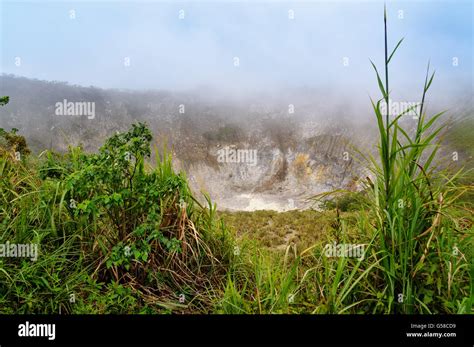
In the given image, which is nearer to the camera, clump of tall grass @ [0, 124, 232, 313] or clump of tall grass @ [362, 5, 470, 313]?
clump of tall grass @ [362, 5, 470, 313]

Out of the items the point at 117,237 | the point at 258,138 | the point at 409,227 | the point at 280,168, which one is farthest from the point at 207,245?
the point at 280,168

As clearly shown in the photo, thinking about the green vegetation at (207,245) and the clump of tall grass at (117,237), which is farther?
the clump of tall grass at (117,237)

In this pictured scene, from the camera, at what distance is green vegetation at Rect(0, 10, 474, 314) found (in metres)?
2.73

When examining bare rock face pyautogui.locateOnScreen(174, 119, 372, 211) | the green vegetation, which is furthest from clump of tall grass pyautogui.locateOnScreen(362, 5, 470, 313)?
bare rock face pyautogui.locateOnScreen(174, 119, 372, 211)

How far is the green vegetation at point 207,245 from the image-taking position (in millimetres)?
2734

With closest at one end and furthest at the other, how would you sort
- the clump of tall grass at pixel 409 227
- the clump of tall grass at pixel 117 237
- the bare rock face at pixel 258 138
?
the clump of tall grass at pixel 409 227 → the clump of tall grass at pixel 117 237 → the bare rock face at pixel 258 138

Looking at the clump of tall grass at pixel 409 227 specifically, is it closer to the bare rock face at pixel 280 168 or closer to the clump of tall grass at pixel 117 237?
the clump of tall grass at pixel 117 237


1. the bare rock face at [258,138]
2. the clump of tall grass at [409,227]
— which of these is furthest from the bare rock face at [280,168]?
the clump of tall grass at [409,227]

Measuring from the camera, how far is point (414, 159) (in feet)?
9.35

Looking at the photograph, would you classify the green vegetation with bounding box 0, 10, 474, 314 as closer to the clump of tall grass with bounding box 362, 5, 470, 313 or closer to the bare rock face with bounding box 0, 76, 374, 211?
the clump of tall grass with bounding box 362, 5, 470, 313

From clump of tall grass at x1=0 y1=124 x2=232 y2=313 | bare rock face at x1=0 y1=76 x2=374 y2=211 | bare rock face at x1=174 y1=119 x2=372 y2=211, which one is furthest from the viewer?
bare rock face at x1=174 y1=119 x2=372 y2=211

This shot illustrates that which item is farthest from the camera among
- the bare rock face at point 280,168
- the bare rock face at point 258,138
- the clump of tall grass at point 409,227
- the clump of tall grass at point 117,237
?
the bare rock face at point 280,168

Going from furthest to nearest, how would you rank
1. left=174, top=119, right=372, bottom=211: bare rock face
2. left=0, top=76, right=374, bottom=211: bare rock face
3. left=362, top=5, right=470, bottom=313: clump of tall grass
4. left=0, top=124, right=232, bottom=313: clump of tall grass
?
left=174, top=119, right=372, bottom=211: bare rock face < left=0, top=76, right=374, bottom=211: bare rock face < left=0, top=124, right=232, bottom=313: clump of tall grass < left=362, top=5, right=470, bottom=313: clump of tall grass

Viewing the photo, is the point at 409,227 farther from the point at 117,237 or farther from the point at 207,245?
the point at 117,237
